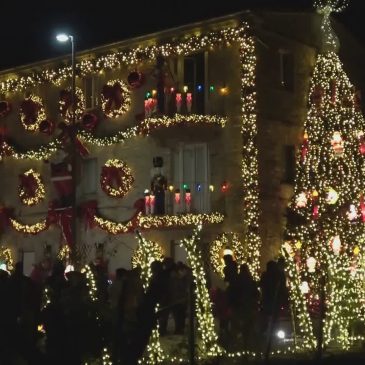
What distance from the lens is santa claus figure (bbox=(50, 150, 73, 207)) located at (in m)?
30.1

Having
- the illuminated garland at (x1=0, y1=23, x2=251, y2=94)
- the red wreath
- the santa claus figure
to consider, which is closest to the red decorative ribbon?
the santa claus figure

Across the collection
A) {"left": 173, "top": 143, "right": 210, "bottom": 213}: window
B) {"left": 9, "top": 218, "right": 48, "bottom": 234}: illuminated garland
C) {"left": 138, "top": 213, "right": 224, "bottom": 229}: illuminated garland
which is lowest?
{"left": 138, "top": 213, "right": 224, "bottom": 229}: illuminated garland

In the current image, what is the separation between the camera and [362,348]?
1669 centimetres

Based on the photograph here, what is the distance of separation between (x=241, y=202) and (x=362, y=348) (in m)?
9.97

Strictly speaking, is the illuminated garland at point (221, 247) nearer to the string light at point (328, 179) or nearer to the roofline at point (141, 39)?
the string light at point (328, 179)

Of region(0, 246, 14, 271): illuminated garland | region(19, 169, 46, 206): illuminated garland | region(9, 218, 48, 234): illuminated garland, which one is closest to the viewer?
region(9, 218, 48, 234): illuminated garland

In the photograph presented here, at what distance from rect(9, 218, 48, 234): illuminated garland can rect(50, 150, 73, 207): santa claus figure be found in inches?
48.8

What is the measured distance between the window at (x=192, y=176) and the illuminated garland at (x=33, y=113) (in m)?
7.06

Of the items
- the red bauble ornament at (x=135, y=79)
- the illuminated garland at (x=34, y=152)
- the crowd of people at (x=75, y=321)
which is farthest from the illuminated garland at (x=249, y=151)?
the crowd of people at (x=75, y=321)

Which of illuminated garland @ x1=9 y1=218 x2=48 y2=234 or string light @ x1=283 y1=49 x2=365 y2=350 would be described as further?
illuminated garland @ x1=9 y1=218 x2=48 y2=234

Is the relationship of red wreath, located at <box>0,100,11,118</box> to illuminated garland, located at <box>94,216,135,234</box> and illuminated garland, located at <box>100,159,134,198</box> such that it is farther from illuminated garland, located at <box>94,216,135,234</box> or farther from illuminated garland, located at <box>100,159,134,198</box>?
illuminated garland, located at <box>94,216,135,234</box>

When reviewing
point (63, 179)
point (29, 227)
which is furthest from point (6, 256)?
point (63, 179)

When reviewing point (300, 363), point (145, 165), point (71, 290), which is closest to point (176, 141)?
point (145, 165)

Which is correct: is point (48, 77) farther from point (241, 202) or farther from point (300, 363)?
point (300, 363)
